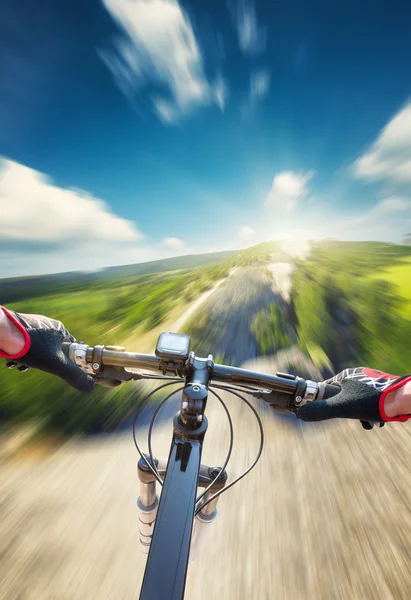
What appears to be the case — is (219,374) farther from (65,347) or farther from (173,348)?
(65,347)

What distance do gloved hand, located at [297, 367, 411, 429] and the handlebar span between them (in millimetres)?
57

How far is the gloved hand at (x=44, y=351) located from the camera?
1131mm

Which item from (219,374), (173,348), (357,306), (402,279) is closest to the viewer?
(173,348)

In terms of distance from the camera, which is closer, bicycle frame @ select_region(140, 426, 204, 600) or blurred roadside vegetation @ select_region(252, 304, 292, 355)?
bicycle frame @ select_region(140, 426, 204, 600)

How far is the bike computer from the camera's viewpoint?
1.14m

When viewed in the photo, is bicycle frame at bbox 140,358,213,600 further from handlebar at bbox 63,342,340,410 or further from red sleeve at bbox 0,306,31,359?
red sleeve at bbox 0,306,31,359

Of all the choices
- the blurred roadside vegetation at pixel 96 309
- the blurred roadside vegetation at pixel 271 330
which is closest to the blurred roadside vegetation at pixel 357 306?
the blurred roadside vegetation at pixel 271 330

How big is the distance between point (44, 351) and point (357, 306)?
19.4ft

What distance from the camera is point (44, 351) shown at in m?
1.21

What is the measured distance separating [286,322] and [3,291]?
19.9ft

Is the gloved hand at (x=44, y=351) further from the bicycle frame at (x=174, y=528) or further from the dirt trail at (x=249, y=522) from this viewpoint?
the dirt trail at (x=249, y=522)

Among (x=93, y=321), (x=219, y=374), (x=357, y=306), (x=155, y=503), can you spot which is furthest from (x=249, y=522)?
(x=357, y=306)

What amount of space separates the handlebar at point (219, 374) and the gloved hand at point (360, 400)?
6 cm

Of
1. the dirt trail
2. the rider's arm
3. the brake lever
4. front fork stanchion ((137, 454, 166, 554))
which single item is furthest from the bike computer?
the dirt trail
